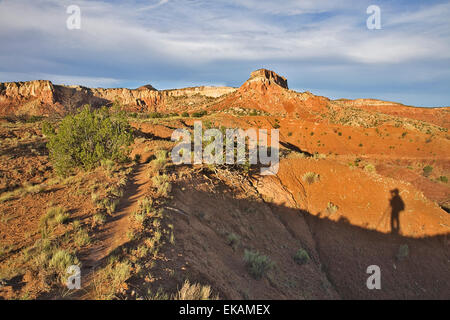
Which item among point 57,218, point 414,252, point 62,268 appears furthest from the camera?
point 414,252

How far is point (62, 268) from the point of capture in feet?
12.6

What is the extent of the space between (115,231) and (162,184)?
2320 mm

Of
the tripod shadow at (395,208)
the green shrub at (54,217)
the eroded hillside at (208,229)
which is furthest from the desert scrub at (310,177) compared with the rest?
the green shrub at (54,217)

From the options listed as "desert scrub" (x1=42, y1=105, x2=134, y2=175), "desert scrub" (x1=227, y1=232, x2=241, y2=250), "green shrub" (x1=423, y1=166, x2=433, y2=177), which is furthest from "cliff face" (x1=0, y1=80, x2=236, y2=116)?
"green shrub" (x1=423, y1=166, x2=433, y2=177)

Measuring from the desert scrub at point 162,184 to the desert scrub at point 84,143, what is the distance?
107 inches

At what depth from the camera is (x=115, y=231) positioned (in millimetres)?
5180

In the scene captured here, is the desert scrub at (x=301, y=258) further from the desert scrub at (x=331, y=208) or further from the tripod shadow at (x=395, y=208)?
the tripod shadow at (x=395, y=208)

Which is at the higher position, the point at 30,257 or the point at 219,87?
the point at 219,87

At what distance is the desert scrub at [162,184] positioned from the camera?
7.04 metres

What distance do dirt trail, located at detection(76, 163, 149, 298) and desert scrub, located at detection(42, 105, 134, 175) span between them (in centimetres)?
233

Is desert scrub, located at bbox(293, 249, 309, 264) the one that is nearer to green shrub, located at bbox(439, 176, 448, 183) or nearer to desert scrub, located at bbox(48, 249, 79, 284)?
desert scrub, located at bbox(48, 249, 79, 284)

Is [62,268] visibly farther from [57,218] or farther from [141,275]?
[57,218]
